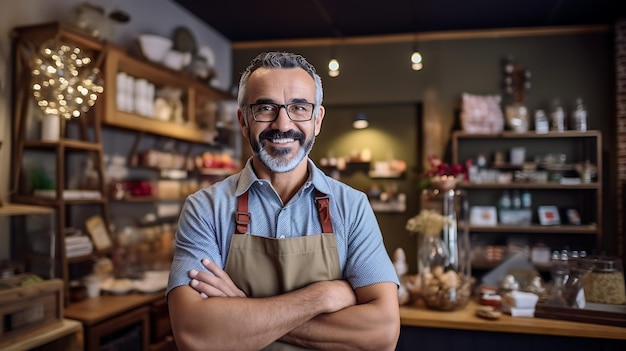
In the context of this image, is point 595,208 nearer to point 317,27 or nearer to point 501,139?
point 501,139

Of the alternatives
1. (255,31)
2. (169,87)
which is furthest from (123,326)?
(255,31)

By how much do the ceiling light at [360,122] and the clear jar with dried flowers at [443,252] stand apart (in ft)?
8.82

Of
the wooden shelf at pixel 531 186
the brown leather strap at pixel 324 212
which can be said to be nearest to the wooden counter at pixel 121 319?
the brown leather strap at pixel 324 212

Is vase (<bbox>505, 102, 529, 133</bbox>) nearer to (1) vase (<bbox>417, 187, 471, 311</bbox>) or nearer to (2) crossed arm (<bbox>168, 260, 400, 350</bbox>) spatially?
(1) vase (<bbox>417, 187, 471, 311</bbox>)

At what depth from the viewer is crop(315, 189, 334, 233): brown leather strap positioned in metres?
1.49

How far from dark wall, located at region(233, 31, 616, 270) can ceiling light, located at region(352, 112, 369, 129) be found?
5.5 inches

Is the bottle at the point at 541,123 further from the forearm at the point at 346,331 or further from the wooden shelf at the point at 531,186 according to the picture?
the forearm at the point at 346,331

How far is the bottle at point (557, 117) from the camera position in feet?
15.9

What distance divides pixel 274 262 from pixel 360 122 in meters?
4.12

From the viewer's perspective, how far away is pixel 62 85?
6.72ft

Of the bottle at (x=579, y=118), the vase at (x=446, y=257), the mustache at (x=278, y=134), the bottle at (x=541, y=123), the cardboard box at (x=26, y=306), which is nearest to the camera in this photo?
the mustache at (x=278, y=134)

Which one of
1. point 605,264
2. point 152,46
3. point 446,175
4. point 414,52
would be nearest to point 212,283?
point 446,175

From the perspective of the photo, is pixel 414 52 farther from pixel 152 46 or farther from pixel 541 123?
pixel 152 46

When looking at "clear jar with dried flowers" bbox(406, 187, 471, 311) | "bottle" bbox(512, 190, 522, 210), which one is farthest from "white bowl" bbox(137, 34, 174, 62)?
"bottle" bbox(512, 190, 522, 210)
